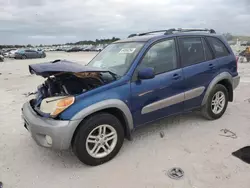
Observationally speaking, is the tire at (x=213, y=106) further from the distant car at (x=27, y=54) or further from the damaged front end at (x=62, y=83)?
the distant car at (x=27, y=54)

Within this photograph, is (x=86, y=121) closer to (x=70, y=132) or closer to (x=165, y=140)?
(x=70, y=132)

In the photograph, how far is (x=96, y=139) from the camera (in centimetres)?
330

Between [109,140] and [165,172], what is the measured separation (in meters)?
0.87

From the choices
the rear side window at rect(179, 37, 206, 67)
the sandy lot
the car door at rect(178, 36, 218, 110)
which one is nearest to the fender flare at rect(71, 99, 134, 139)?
the sandy lot

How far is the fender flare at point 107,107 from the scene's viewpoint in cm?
307

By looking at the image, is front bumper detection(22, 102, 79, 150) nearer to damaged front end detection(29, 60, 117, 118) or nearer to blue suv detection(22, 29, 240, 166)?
blue suv detection(22, 29, 240, 166)

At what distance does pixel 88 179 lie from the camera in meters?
3.06

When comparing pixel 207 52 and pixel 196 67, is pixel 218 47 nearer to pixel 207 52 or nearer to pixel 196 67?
pixel 207 52

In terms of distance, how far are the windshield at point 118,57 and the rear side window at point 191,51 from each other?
0.79 meters

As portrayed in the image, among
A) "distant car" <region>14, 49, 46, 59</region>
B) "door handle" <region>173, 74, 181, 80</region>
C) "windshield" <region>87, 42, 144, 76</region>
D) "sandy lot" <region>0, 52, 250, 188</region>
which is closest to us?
"sandy lot" <region>0, 52, 250, 188</region>

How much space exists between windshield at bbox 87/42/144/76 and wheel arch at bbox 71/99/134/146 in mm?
534

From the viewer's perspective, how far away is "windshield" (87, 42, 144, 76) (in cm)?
378

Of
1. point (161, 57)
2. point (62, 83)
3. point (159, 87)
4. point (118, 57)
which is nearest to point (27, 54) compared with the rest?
point (118, 57)

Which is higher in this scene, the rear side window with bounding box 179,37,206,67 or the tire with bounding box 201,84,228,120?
the rear side window with bounding box 179,37,206,67
